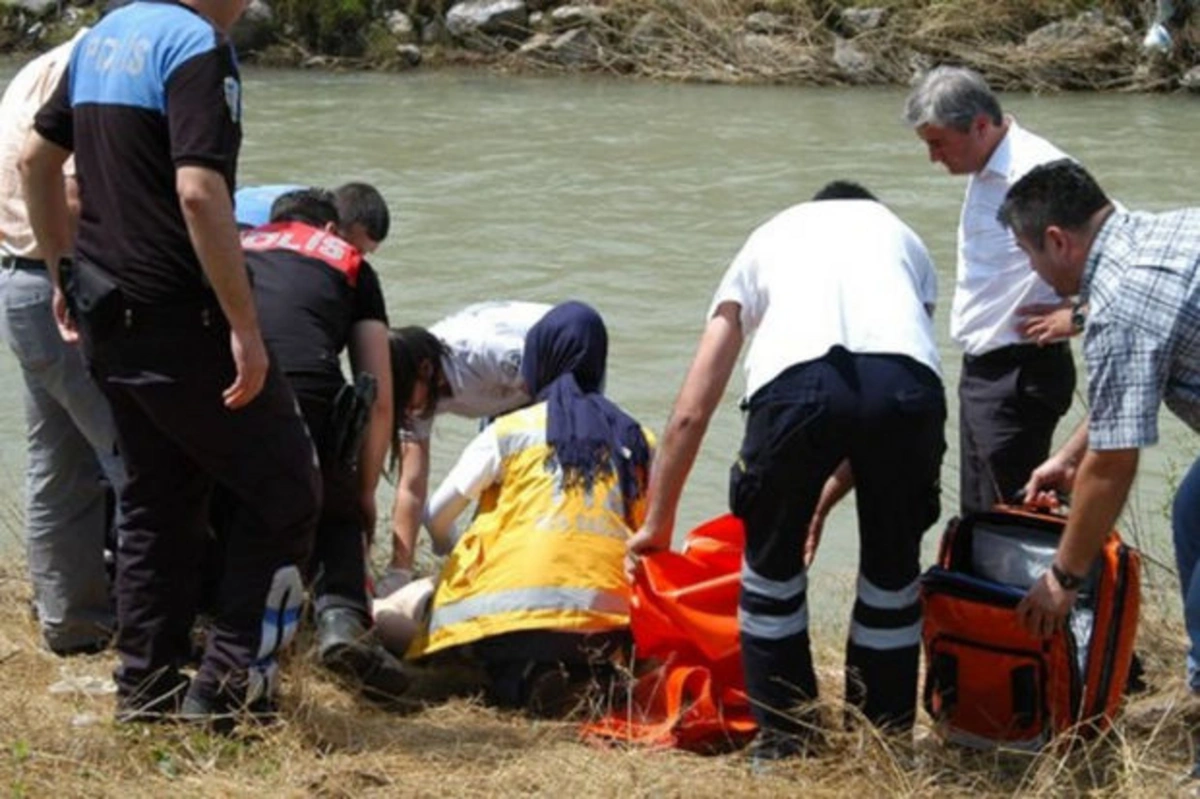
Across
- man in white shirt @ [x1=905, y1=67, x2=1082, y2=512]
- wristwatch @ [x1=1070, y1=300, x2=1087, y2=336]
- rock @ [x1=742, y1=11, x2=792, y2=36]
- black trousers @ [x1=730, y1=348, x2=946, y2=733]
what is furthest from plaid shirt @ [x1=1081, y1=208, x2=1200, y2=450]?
rock @ [x1=742, y1=11, x2=792, y2=36]

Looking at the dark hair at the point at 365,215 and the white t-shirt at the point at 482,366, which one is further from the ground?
the dark hair at the point at 365,215

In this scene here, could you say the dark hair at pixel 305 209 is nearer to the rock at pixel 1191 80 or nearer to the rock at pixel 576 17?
the rock at pixel 1191 80

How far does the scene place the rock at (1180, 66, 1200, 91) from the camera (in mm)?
19406

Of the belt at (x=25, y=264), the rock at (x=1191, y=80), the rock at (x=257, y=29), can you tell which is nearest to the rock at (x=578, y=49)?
the rock at (x=257, y=29)

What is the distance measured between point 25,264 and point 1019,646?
8.39 ft

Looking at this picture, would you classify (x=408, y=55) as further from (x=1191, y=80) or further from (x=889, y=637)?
(x=889, y=637)

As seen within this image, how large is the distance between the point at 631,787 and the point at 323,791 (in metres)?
0.60

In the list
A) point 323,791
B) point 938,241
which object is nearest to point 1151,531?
point 323,791

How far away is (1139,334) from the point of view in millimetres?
3646

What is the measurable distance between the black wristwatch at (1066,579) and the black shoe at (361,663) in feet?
5.51

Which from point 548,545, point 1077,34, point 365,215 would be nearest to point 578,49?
point 1077,34

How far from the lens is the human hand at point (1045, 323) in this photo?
5.17 m

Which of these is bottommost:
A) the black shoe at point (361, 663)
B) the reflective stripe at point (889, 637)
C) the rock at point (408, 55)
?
the rock at point (408, 55)

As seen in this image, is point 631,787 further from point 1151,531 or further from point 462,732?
point 1151,531
